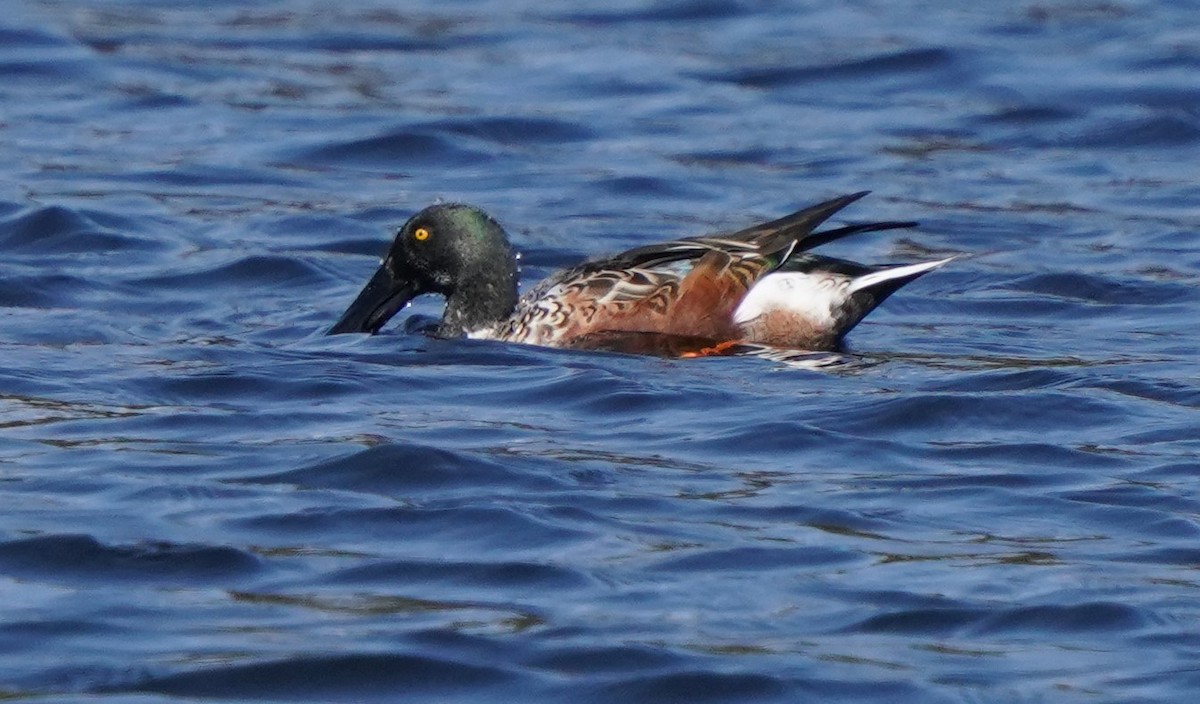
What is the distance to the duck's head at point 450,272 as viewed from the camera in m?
10.2

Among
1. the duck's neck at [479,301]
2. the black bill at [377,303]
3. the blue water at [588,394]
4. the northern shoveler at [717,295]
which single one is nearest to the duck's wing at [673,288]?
the northern shoveler at [717,295]

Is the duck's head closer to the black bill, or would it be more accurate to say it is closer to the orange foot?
the black bill

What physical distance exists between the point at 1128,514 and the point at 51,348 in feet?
14.5

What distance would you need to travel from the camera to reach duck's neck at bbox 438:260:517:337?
10164 mm

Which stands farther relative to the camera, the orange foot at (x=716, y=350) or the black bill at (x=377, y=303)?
the black bill at (x=377, y=303)

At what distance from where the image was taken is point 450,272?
10242 mm

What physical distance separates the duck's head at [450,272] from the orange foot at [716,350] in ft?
3.35

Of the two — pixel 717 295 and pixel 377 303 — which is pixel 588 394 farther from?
pixel 377 303

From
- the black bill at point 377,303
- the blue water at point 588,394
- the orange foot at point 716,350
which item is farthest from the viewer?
the black bill at point 377,303

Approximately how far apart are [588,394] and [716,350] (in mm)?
985

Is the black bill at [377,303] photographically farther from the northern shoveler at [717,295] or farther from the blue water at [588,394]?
the northern shoveler at [717,295]

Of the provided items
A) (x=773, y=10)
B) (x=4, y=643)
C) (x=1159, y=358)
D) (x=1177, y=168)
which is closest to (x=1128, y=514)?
(x=1159, y=358)

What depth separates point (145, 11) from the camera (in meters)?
18.5

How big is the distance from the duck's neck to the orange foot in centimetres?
100
